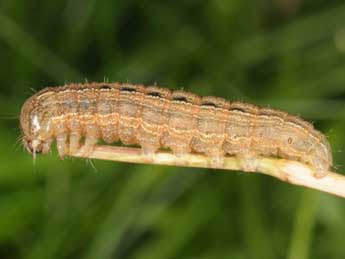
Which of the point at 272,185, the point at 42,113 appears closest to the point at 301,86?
the point at 272,185

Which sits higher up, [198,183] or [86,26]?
[86,26]

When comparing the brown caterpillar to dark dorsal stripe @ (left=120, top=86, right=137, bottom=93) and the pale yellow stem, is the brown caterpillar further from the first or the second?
the pale yellow stem

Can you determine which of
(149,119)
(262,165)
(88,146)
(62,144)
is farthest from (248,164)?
(62,144)

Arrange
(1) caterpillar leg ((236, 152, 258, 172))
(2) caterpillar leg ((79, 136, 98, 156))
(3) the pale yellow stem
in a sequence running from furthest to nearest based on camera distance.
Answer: (2) caterpillar leg ((79, 136, 98, 156)), (1) caterpillar leg ((236, 152, 258, 172)), (3) the pale yellow stem

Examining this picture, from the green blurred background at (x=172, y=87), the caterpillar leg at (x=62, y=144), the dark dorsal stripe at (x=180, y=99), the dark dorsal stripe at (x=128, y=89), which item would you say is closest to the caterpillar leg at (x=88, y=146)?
the caterpillar leg at (x=62, y=144)

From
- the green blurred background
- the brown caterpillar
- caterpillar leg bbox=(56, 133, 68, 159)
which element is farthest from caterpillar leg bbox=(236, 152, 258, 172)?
the green blurred background

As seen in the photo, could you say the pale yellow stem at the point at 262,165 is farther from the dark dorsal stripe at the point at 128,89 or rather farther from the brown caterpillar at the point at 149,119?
the dark dorsal stripe at the point at 128,89

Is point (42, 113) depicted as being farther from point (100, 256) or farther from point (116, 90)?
point (100, 256)
